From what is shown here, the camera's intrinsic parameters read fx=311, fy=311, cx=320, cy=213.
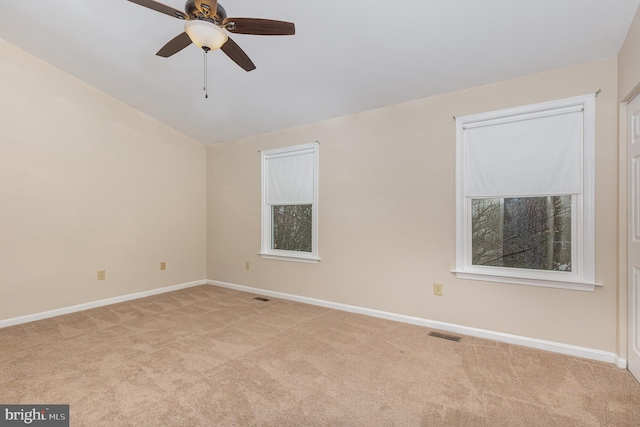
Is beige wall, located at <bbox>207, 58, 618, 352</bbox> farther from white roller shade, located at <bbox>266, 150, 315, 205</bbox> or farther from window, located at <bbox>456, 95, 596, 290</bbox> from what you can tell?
white roller shade, located at <bbox>266, 150, 315, 205</bbox>

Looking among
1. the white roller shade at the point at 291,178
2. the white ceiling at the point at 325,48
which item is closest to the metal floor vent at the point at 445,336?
the white roller shade at the point at 291,178

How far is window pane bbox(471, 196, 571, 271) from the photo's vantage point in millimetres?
2746

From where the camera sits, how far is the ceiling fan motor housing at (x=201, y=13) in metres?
1.80

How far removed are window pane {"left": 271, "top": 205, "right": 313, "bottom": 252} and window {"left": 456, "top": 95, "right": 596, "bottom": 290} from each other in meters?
1.99

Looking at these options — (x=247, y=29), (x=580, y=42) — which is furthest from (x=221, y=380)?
(x=580, y=42)

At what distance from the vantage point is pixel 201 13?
1836 mm

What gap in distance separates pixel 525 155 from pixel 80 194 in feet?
16.3

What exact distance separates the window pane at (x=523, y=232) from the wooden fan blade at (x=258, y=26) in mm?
2328

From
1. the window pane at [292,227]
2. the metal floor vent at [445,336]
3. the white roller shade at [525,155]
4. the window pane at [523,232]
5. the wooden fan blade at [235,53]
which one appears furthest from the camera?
the window pane at [292,227]

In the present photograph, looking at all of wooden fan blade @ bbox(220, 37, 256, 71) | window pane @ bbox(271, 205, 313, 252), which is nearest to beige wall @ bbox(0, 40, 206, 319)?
window pane @ bbox(271, 205, 313, 252)

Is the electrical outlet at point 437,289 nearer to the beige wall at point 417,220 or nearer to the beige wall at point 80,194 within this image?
the beige wall at point 417,220

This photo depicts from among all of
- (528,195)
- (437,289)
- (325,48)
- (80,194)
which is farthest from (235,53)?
(80,194)

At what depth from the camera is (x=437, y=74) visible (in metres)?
2.92

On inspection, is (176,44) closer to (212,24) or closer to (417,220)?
(212,24)
